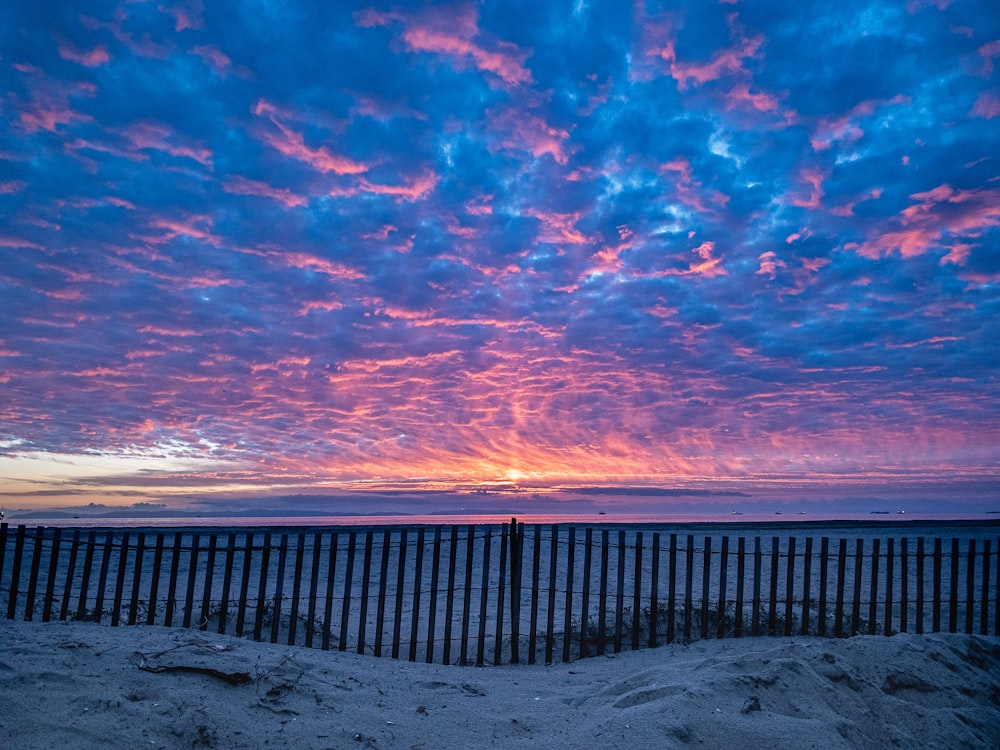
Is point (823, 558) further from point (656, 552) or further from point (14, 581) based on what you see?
point (14, 581)

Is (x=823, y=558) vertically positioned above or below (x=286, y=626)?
above

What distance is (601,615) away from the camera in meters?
8.83

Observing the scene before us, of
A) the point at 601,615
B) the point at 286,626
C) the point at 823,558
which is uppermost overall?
the point at 823,558

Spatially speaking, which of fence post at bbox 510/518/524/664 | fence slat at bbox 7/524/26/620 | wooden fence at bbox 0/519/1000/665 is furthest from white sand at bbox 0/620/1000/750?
fence post at bbox 510/518/524/664

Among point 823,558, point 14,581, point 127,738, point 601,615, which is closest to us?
point 127,738

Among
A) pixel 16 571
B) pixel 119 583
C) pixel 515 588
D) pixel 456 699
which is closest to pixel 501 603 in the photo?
pixel 515 588

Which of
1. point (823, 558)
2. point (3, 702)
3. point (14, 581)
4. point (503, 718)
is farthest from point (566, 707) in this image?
point (14, 581)

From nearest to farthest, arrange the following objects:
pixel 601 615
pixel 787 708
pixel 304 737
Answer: pixel 304 737
pixel 787 708
pixel 601 615

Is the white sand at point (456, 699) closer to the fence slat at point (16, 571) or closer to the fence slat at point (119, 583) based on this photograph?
the fence slat at point (119, 583)

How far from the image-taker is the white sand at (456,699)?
4.80 metres

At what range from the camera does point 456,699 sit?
602 centimetres

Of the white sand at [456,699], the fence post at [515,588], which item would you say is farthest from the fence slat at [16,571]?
the fence post at [515,588]

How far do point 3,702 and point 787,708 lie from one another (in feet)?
19.6

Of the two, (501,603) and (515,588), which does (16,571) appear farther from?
(515,588)
